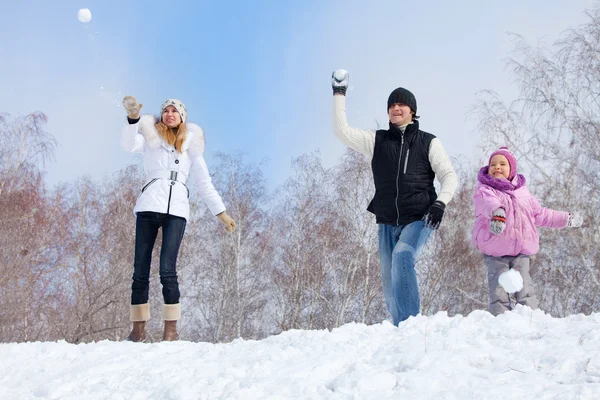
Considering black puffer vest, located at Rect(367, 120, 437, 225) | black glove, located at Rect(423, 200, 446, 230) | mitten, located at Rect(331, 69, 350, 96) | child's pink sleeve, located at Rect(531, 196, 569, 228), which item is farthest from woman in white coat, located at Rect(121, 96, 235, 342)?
child's pink sleeve, located at Rect(531, 196, 569, 228)

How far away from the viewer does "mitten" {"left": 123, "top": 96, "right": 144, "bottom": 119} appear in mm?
4879

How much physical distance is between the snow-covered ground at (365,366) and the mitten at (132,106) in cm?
211

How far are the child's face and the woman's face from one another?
120 inches

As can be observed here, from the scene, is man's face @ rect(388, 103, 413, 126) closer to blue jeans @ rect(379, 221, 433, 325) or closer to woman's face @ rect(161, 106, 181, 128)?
blue jeans @ rect(379, 221, 433, 325)

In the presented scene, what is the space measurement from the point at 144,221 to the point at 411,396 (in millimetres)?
3214

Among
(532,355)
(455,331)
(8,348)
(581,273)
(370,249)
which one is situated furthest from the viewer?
(370,249)

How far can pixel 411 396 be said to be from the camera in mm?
2412

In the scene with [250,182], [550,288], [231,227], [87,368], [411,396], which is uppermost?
[250,182]

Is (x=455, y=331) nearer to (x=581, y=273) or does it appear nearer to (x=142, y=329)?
(x=142, y=329)

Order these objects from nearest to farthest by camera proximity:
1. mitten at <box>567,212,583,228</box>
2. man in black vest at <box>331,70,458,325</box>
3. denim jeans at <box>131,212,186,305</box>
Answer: man in black vest at <box>331,70,458,325</box> → denim jeans at <box>131,212,186,305</box> → mitten at <box>567,212,583,228</box>

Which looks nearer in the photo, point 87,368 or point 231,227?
point 87,368

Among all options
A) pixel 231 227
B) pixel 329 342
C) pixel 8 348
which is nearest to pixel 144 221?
pixel 231 227

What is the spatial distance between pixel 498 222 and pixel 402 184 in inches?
A: 38.4

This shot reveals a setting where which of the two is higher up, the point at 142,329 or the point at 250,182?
the point at 250,182
